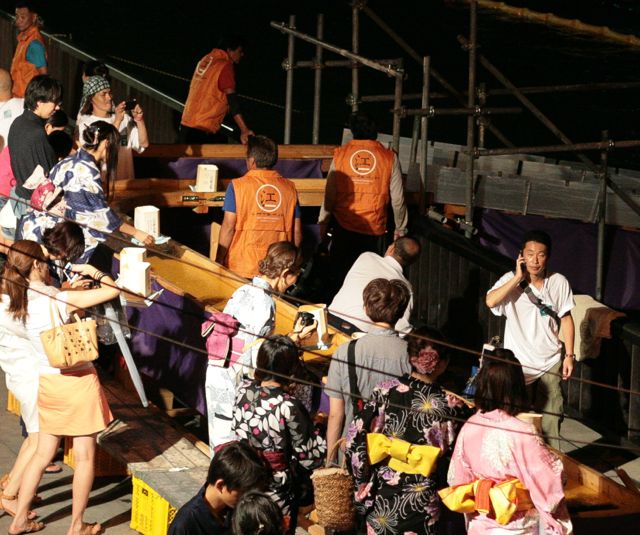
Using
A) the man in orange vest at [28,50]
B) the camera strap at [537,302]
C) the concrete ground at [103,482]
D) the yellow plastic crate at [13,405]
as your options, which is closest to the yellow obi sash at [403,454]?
the concrete ground at [103,482]

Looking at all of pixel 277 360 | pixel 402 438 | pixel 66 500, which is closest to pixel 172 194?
pixel 66 500

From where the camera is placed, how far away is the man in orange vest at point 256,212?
9.44 metres

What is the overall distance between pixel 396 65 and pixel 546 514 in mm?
6416

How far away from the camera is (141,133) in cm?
A: 1091

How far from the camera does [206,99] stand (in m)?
12.4

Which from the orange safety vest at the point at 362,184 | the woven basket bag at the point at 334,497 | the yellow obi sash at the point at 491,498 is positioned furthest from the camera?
the orange safety vest at the point at 362,184

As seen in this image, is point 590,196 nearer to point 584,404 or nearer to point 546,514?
point 584,404

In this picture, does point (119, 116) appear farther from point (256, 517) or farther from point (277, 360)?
point (256, 517)

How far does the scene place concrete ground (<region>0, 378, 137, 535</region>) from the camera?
7.98m

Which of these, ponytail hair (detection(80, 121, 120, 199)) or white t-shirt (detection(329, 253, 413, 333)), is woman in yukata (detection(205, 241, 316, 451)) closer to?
white t-shirt (detection(329, 253, 413, 333))

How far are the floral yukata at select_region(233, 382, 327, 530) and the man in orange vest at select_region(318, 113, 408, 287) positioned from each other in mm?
4195

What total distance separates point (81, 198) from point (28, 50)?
178 inches

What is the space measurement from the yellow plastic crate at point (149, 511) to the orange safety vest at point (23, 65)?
19.1ft

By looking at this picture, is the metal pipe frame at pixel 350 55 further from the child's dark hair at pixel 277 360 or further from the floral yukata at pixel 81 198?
the child's dark hair at pixel 277 360
